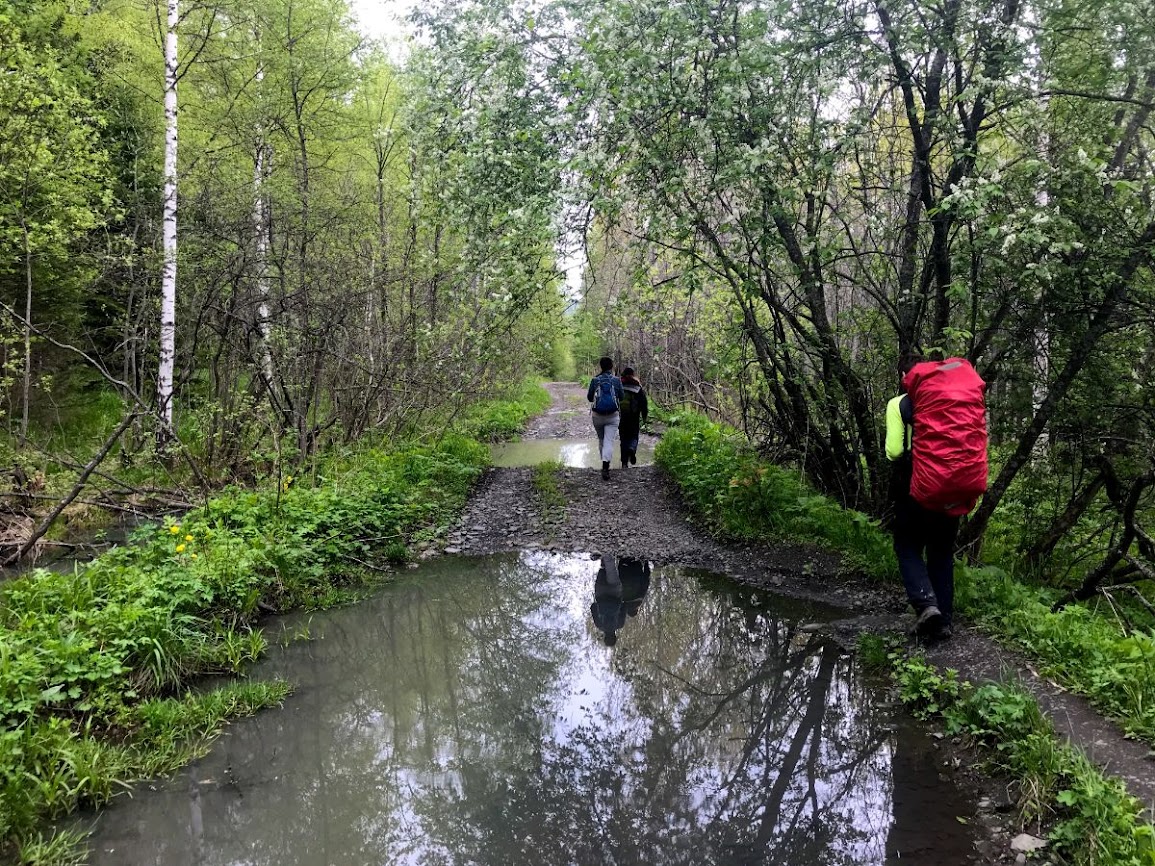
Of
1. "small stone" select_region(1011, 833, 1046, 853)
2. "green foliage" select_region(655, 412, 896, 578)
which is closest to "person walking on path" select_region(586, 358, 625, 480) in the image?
"green foliage" select_region(655, 412, 896, 578)

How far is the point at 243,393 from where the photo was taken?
31.9 feet

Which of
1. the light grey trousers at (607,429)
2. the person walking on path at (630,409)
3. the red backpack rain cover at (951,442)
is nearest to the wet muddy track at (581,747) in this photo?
the red backpack rain cover at (951,442)

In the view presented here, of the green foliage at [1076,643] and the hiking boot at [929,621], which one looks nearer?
the green foliage at [1076,643]

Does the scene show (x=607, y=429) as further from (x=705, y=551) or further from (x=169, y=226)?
(x=169, y=226)

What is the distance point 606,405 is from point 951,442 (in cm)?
774

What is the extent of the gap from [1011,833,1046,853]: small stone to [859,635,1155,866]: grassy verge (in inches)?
2.2

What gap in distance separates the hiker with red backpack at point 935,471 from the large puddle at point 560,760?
33.1 inches

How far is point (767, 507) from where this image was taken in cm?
872

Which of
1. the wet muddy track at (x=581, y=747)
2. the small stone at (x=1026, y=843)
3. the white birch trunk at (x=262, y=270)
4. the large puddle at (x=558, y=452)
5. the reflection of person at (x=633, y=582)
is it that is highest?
the white birch trunk at (x=262, y=270)

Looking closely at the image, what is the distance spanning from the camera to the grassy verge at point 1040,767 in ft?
9.23

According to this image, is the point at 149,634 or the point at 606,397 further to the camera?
the point at 606,397

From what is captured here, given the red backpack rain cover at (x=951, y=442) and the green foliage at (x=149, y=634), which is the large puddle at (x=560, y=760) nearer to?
the green foliage at (x=149, y=634)

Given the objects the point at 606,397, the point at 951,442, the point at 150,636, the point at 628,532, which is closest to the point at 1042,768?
the point at 951,442

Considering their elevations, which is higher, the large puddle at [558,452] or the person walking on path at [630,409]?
the person walking on path at [630,409]
